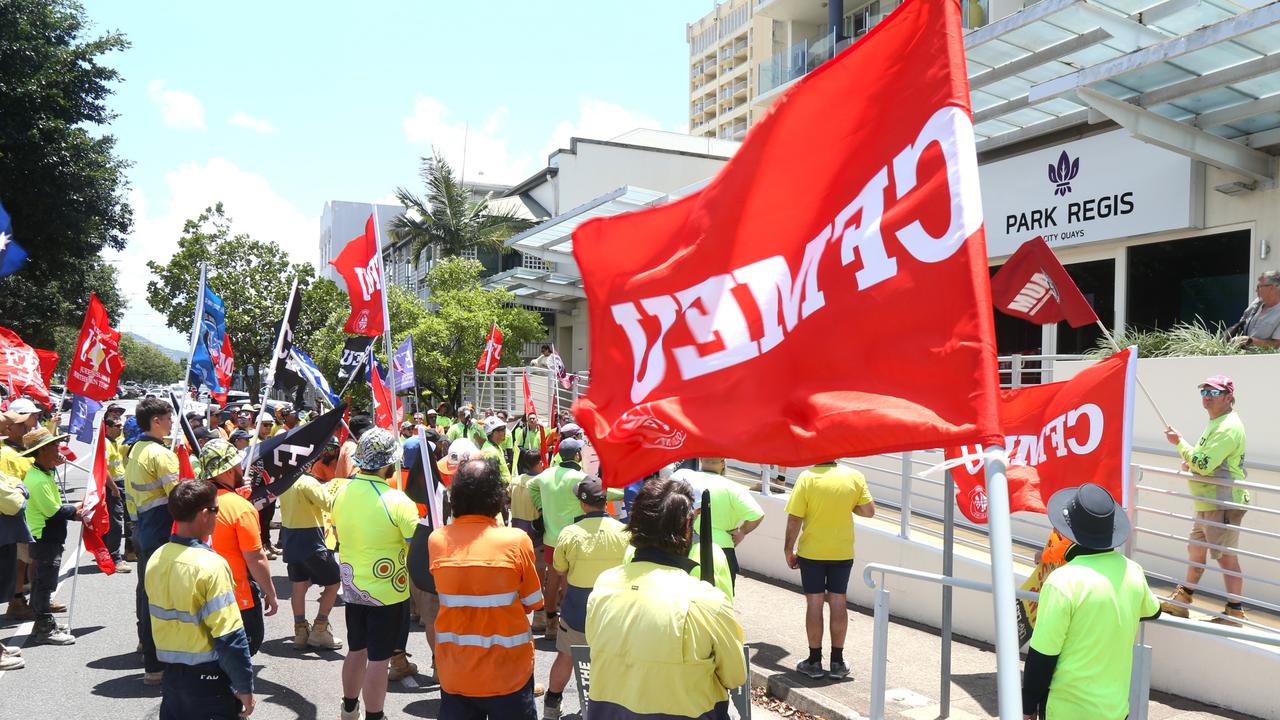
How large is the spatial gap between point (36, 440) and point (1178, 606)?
30.4ft

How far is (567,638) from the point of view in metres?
5.73

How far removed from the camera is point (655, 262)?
131 inches

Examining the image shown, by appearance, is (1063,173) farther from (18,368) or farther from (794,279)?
(18,368)

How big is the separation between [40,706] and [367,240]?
456 cm

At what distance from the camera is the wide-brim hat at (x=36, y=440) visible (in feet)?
25.2

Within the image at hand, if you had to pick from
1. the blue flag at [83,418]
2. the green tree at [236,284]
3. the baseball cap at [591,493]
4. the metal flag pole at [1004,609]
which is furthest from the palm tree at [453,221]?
the metal flag pole at [1004,609]

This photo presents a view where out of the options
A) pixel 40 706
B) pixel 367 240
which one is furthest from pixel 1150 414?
pixel 40 706

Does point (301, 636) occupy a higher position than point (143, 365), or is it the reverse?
point (143, 365)

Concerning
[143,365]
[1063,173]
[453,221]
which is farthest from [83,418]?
[143,365]

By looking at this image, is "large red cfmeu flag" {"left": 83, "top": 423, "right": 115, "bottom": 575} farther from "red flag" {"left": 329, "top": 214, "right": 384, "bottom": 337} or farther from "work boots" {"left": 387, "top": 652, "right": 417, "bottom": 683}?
"work boots" {"left": 387, "top": 652, "right": 417, "bottom": 683}

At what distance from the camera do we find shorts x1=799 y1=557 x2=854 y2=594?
680cm

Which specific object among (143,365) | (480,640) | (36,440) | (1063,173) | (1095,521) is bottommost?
A: (143,365)

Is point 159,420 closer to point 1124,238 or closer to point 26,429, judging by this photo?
point 26,429

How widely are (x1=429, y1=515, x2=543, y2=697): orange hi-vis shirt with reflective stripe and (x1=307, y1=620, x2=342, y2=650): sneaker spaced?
3931 mm
